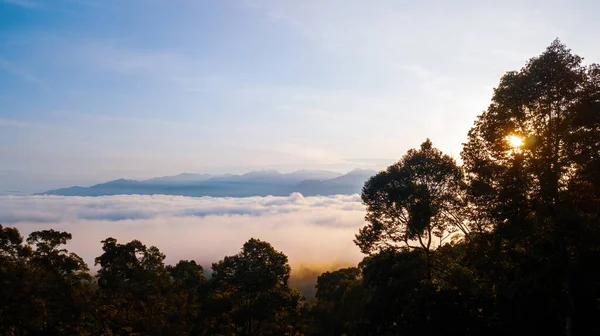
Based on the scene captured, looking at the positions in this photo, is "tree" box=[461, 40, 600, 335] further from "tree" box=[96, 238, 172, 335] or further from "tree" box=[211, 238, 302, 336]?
"tree" box=[96, 238, 172, 335]

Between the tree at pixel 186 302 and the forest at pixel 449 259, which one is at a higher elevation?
the forest at pixel 449 259

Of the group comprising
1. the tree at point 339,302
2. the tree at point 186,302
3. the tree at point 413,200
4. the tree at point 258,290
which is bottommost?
the tree at point 339,302

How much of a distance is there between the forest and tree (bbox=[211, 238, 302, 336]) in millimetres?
127

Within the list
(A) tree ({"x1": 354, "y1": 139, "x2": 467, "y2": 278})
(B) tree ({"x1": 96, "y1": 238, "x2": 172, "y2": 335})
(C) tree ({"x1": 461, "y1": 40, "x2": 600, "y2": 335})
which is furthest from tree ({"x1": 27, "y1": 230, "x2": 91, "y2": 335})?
(C) tree ({"x1": 461, "y1": 40, "x2": 600, "y2": 335})

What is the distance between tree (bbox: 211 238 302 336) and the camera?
33750mm

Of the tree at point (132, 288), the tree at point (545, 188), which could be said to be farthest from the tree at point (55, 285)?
the tree at point (545, 188)

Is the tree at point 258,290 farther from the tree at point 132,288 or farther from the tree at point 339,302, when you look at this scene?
the tree at point 339,302

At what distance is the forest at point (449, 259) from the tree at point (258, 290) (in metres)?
0.13

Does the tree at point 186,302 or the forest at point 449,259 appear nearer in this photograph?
the forest at point 449,259

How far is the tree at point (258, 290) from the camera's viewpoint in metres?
33.8

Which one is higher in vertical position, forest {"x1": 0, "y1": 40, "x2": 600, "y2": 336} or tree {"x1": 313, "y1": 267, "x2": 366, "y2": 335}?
forest {"x1": 0, "y1": 40, "x2": 600, "y2": 336}

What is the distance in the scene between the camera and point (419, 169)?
90.5ft

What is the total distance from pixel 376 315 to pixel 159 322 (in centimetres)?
1980

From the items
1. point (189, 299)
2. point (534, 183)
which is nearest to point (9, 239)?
point (189, 299)
